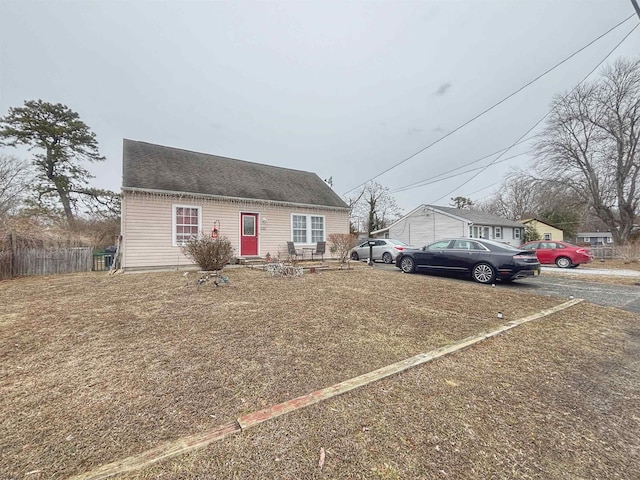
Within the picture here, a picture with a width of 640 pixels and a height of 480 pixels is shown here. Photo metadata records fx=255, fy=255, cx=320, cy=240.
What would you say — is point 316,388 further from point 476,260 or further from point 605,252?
point 605,252

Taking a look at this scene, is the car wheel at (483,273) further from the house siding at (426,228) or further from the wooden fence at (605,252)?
the wooden fence at (605,252)

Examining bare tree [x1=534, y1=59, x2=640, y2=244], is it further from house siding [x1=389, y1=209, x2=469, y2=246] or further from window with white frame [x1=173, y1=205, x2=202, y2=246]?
window with white frame [x1=173, y1=205, x2=202, y2=246]

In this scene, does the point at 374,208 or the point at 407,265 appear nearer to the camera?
the point at 407,265

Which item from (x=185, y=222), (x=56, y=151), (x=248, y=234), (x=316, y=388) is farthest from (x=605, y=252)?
(x=56, y=151)

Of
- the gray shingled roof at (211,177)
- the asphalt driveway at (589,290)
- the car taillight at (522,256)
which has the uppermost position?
the gray shingled roof at (211,177)

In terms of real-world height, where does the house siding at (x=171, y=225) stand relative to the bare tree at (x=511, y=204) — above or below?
below

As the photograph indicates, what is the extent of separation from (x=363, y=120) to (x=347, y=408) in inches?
633

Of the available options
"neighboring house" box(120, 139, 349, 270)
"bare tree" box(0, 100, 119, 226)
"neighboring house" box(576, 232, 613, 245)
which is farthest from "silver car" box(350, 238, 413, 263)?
"neighboring house" box(576, 232, 613, 245)

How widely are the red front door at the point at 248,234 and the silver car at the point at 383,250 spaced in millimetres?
5038

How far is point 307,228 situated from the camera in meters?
13.0

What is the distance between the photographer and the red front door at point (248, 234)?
1108 cm

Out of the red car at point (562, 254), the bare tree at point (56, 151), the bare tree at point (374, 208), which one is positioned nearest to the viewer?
the red car at point (562, 254)

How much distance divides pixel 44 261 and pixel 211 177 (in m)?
6.43

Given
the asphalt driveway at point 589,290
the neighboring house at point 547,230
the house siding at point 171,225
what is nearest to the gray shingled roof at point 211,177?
the house siding at point 171,225
